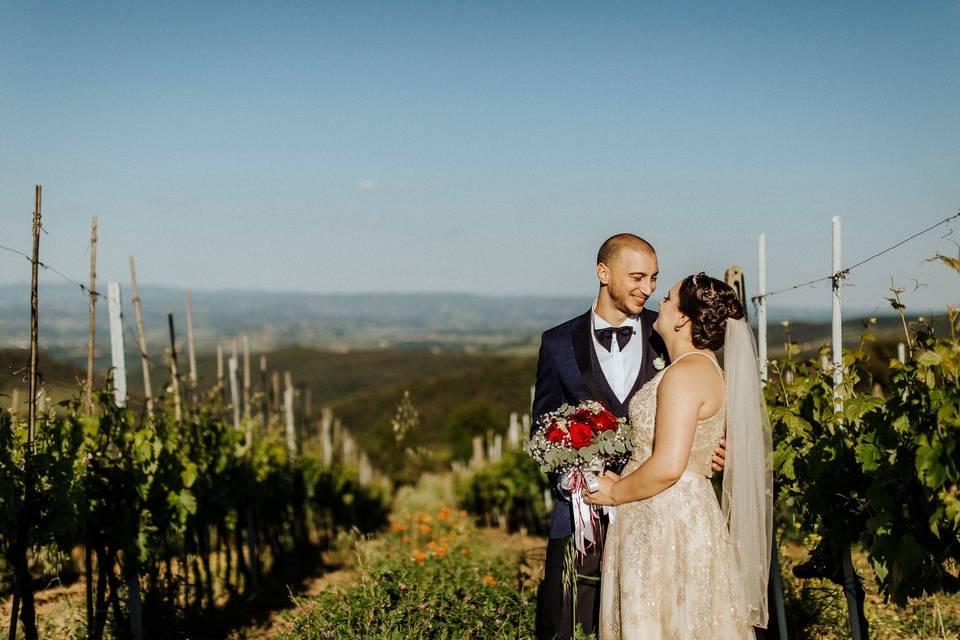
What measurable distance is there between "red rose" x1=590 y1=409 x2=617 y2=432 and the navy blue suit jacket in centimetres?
45

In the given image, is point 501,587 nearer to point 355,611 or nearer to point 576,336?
point 355,611

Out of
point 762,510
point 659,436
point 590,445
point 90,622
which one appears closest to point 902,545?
point 762,510

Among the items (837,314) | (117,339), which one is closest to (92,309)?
(117,339)

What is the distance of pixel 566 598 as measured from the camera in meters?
3.79

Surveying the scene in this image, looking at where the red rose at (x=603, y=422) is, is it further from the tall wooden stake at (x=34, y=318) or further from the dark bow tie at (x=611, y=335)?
the tall wooden stake at (x=34, y=318)

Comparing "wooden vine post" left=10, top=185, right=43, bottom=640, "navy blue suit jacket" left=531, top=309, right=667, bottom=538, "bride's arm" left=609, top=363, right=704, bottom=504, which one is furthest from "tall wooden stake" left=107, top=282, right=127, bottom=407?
"bride's arm" left=609, top=363, right=704, bottom=504

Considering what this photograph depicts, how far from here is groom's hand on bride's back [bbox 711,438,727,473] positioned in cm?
348

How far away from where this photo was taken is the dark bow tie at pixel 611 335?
3973 millimetres

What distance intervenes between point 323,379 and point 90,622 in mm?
68340

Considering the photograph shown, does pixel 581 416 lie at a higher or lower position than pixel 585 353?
lower

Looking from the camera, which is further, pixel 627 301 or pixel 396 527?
pixel 396 527

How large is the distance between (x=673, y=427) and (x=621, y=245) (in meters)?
1.04

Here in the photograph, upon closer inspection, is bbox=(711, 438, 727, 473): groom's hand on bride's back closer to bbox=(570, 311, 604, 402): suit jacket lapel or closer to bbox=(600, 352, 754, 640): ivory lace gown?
bbox=(600, 352, 754, 640): ivory lace gown

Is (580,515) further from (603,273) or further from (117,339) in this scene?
(117,339)
